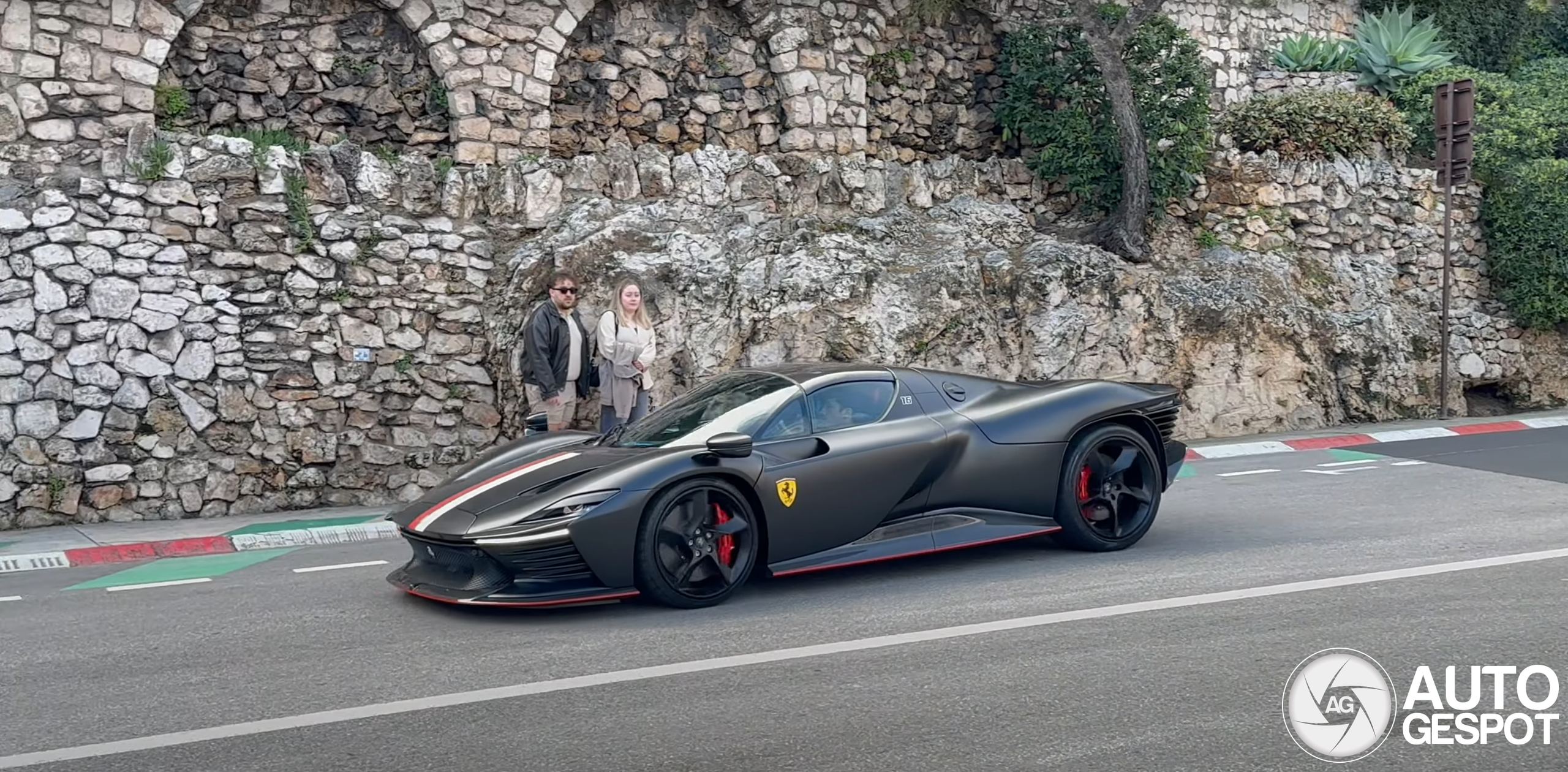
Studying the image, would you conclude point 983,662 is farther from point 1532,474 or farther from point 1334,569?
point 1532,474

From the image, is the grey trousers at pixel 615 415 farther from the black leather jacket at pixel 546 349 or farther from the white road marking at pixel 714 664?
the white road marking at pixel 714 664

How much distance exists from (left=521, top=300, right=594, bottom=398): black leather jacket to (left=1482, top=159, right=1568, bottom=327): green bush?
11521mm

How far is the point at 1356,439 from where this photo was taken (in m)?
13.6

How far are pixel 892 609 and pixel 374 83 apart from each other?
916 cm

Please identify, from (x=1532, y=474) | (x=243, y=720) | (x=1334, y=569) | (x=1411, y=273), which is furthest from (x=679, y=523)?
(x=1411, y=273)

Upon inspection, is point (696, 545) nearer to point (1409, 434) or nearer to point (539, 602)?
point (539, 602)

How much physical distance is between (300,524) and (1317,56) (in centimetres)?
1491

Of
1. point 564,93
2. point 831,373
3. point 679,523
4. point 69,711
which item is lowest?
point 69,711

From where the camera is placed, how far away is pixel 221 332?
11.7 meters

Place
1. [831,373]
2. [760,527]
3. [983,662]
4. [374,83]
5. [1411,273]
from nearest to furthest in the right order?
[983,662] < [760,527] < [831,373] < [374,83] < [1411,273]

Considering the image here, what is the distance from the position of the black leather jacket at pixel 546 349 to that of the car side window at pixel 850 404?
456 cm

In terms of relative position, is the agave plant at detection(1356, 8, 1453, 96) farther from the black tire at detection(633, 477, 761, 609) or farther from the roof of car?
the black tire at detection(633, 477, 761, 609)

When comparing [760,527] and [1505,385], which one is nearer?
[760,527]

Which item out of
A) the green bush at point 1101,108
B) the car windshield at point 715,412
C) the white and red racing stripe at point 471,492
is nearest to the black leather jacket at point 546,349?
the car windshield at point 715,412
